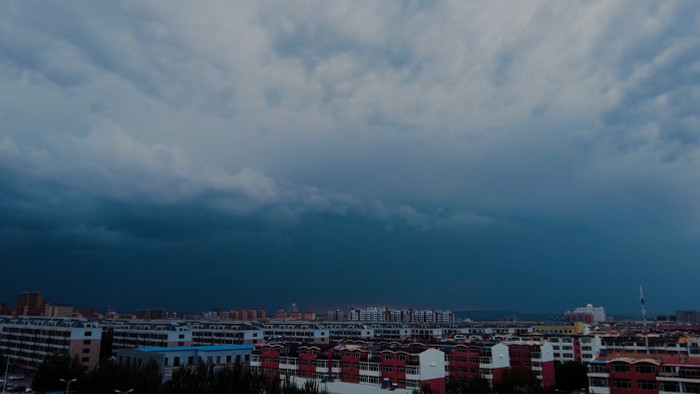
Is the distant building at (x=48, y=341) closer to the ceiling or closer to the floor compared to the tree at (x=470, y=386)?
closer to the ceiling

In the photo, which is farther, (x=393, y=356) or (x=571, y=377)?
(x=571, y=377)

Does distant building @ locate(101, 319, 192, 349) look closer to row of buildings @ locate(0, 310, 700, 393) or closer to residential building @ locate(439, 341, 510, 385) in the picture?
row of buildings @ locate(0, 310, 700, 393)

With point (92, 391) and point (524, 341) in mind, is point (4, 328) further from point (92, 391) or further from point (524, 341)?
point (524, 341)

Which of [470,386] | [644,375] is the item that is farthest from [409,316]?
[644,375]

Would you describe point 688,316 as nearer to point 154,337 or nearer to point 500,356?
point 500,356

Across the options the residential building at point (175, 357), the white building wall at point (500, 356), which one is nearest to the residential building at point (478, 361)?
the white building wall at point (500, 356)

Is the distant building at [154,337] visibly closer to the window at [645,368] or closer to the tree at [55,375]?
the tree at [55,375]

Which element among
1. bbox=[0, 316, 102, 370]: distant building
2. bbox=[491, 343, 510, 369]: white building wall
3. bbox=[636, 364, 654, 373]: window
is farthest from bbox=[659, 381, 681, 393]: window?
bbox=[0, 316, 102, 370]: distant building

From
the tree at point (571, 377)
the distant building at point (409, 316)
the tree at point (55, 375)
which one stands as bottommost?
the tree at point (571, 377)

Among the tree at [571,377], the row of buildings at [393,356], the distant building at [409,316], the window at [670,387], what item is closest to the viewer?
the window at [670,387]
